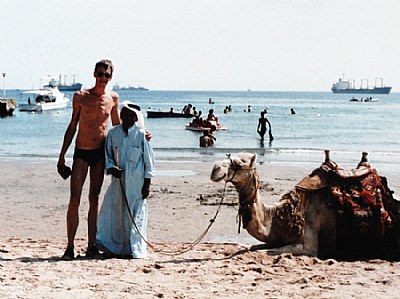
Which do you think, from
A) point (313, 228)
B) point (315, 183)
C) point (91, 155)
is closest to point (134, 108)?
point (91, 155)

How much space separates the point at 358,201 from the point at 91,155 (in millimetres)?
2979

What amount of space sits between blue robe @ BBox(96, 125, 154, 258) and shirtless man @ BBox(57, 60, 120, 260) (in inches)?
5.6

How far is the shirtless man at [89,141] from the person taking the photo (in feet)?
25.6

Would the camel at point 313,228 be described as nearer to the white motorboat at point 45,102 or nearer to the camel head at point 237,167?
the camel head at point 237,167

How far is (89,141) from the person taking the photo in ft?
25.7

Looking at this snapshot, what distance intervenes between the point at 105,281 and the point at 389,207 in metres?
3.45

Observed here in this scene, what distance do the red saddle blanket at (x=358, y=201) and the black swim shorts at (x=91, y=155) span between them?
8.15 ft

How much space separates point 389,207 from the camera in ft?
27.3

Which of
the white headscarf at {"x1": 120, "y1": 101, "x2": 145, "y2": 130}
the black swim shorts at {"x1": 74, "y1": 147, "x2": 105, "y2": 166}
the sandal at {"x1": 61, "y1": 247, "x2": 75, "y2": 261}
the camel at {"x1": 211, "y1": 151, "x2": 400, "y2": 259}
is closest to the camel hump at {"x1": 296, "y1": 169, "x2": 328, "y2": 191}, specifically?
the camel at {"x1": 211, "y1": 151, "x2": 400, "y2": 259}

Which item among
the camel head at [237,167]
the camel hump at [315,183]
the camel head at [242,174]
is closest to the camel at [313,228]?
the camel hump at [315,183]

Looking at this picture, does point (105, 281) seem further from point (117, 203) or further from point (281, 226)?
point (281, 226)

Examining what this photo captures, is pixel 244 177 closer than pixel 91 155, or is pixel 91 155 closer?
pixel 244 177

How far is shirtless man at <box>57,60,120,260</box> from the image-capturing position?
25.6 feet

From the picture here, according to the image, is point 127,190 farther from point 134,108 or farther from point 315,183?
point 315,183
